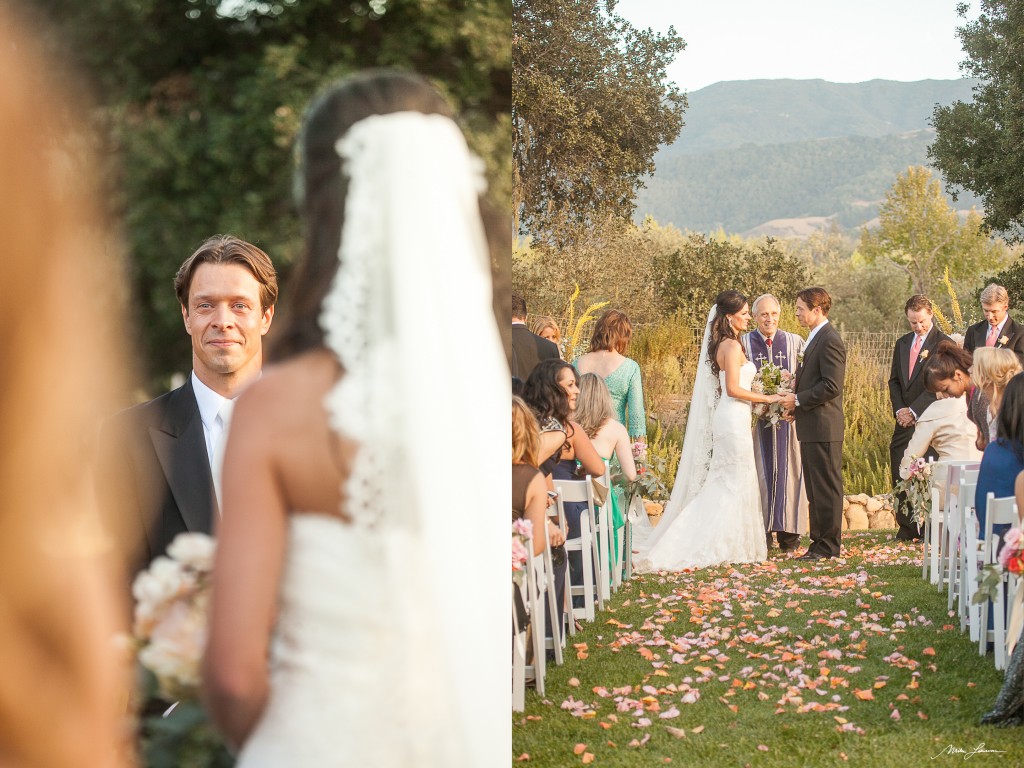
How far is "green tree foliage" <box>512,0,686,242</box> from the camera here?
384 centimetres

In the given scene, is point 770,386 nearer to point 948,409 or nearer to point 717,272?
point 717,272

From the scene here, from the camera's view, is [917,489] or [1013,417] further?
[917,489]

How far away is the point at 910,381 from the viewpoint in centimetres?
397

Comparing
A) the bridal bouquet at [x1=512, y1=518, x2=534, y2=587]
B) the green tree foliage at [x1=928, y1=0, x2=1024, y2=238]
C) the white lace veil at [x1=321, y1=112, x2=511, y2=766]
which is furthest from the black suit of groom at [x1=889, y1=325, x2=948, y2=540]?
the white lace veil at [x1=321, y1=112, x2=511, y2=766]

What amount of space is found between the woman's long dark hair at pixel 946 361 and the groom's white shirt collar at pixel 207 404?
8.44ft

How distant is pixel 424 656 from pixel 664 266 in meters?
2.75

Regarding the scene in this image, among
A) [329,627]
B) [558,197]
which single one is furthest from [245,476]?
[558,197]

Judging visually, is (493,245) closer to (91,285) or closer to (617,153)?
(91,285)

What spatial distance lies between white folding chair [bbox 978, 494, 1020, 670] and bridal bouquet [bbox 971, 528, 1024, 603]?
0.8 inches

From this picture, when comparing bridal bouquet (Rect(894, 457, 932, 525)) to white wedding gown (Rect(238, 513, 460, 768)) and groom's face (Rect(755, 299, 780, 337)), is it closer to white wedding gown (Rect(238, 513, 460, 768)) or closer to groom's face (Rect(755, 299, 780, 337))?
groom's face (Rect(755, 299, 780, 337))

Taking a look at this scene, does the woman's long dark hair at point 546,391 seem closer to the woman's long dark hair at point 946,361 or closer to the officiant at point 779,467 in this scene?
the woman's long dark hair at point 946,361

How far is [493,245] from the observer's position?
2.36m

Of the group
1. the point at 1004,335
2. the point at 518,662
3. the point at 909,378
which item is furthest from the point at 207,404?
the point at 909,378

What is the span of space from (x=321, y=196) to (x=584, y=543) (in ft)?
9.00
